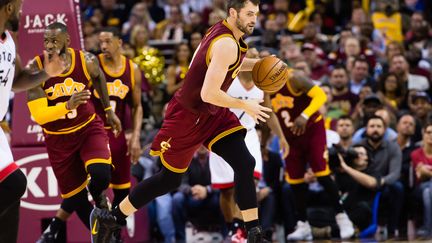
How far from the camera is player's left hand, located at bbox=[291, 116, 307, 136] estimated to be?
28.5 ft

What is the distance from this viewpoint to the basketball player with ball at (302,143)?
8828 mm

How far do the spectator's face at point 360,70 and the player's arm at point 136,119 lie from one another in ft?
14.5

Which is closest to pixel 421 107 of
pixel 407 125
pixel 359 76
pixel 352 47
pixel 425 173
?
pixel 407 125

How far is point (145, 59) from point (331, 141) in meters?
3.55

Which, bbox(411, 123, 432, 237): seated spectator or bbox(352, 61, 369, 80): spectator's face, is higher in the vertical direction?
bbox(352, 61, 369, 80): spectator's face

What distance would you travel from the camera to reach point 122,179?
8.15 metres

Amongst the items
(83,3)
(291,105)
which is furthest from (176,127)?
(83,3)

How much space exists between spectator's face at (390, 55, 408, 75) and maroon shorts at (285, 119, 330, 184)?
3211 mm

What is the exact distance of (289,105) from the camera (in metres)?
9.06

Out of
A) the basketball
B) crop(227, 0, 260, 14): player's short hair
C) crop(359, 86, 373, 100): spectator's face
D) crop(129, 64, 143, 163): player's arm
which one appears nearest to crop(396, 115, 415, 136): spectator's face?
crop(359, 86, 373, 100): spectator's face

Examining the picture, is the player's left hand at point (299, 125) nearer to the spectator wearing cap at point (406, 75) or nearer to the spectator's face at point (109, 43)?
the spectator's face at point (109, 43)

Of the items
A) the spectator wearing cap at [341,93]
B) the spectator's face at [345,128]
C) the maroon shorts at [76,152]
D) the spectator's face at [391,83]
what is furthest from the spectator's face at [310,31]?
the maroon shorts at [76,152]

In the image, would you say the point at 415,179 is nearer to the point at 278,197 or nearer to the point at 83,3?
the point at 278,197

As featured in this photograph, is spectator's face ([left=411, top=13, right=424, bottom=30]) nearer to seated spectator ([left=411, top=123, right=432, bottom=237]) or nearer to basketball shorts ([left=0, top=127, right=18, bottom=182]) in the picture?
seated spectator ([left=411, top=123, right=432, bottom=237])
